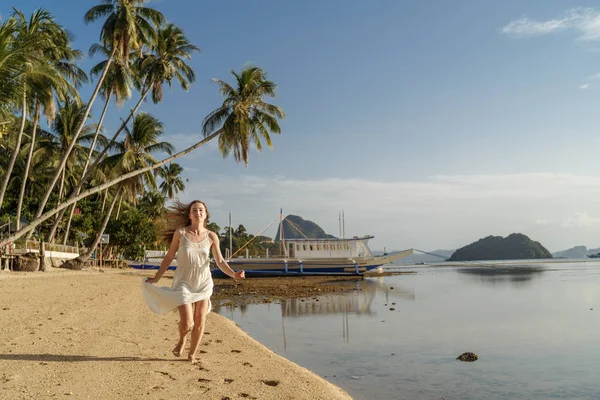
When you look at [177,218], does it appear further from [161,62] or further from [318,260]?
[318,260]

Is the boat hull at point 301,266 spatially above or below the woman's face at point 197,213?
below

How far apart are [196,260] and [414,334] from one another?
6620mm

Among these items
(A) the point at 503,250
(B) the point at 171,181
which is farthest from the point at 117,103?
(A) the point at 503,250

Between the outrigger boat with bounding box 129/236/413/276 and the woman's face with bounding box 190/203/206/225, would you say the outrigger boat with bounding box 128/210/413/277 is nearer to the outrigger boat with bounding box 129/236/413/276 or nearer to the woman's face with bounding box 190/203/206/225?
the outrigger boat with bounding box 129/236/413/276

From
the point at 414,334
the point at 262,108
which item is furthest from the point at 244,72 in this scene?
the point at 414,334

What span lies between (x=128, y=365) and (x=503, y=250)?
7289 inches

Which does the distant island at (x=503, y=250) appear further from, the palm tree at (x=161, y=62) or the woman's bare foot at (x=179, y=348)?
the woman's bare foot at (x=179, y=348)

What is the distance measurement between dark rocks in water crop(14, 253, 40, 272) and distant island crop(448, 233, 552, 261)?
6404 inches

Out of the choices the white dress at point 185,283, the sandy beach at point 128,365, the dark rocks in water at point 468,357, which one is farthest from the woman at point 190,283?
the dark rocks in water at point 468,357

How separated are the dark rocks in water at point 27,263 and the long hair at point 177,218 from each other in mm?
21757

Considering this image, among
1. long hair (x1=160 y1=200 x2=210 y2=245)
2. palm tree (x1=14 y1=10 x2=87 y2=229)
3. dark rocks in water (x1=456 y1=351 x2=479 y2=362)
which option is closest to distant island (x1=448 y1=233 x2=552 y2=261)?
palm tree (x1=14 y1=10 x2=87 y2=229)

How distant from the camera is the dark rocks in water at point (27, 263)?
930 inches

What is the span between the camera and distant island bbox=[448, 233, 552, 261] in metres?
171

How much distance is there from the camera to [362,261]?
37000 mm
